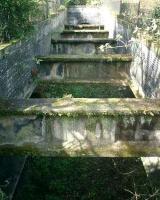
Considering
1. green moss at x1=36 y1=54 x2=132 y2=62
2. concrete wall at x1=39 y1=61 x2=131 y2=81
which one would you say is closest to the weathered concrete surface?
green moss at x1=36 y1=54 x2=132 y2=62

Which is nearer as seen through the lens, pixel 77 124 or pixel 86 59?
pixel 77 124

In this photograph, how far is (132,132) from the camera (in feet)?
14.2

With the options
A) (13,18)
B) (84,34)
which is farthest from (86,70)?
(84,34)

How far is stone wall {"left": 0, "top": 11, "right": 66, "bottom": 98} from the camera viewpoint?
5777 millimetres

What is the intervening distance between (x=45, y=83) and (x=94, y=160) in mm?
2340

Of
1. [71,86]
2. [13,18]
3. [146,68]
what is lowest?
[71,86]

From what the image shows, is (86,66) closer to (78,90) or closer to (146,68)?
(78,90)

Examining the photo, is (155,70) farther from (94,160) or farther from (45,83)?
(45,83)

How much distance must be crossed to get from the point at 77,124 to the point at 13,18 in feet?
11.5

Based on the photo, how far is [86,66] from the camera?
7.97 m

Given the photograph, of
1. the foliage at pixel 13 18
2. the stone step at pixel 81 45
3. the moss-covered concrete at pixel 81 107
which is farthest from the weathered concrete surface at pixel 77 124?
the stone step at pixel 81 45

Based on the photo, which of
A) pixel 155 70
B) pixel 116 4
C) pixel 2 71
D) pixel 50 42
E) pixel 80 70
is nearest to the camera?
pixel 2 71

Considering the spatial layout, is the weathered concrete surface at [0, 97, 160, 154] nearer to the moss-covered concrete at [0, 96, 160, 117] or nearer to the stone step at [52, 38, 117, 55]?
the moss-covered concrete at [0, 96, 160, 117]

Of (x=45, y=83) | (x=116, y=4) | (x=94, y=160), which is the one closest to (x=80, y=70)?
(x=45, y=83)
